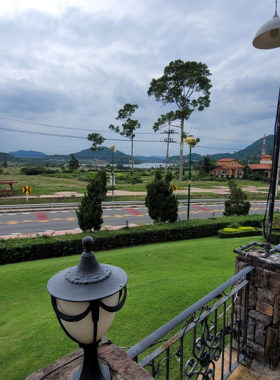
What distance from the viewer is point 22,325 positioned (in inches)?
156

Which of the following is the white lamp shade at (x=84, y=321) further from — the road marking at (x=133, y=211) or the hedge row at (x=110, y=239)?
the road marking at (x=133, y=211)

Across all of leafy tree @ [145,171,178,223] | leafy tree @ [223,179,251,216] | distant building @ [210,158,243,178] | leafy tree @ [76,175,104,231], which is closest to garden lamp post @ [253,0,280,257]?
leafy tree @ [76,175,104,231]

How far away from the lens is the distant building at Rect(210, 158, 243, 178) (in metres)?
65.1

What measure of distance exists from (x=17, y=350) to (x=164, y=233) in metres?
8.03

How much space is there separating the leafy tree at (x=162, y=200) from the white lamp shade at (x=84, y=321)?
11.0m

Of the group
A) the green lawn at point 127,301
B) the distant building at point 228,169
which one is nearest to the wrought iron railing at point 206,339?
the green lawn at point 127,301

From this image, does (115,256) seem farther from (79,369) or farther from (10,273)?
(79,369)

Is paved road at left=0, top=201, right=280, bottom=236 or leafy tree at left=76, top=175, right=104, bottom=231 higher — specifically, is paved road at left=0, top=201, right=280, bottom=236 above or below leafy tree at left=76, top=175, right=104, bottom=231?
below

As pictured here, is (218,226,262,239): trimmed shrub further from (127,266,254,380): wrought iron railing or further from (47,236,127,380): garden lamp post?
(47,236,127,380): garden lamp post

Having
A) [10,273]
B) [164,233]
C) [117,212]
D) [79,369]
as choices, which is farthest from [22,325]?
[117,212]

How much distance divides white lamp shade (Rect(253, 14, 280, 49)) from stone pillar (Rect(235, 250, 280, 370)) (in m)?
2.23

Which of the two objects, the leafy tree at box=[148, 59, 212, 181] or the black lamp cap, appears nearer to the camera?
the black lamp cap

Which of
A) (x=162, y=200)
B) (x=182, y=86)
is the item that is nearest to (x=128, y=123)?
(x=182, y=86)

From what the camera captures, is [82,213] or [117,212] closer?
[82,213]
